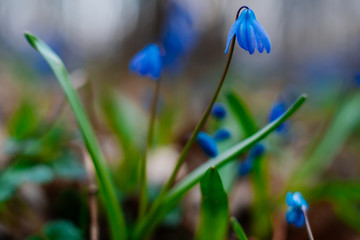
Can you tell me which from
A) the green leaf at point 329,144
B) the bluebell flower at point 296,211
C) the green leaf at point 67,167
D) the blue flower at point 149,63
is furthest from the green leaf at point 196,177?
the green leaf at point 329,144

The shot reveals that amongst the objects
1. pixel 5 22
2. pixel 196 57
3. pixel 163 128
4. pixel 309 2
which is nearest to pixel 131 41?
pixel 196 57

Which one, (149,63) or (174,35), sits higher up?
(174,35)

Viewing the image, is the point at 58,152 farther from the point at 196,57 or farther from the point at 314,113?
the point at 196,57

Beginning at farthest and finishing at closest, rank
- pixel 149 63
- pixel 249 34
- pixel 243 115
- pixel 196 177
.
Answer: pixel 243 115 → pixel 149 63 → pixel 196 177 → pixel 249 34

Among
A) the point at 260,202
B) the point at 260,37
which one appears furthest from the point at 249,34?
the point at 260,202

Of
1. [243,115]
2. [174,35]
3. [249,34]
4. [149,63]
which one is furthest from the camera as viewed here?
[174,35]

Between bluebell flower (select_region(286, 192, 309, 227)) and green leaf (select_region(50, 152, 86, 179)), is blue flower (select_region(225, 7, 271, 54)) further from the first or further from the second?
green leaf (select_region(50, 152, 86, 179))

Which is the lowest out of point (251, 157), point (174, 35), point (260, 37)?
point (251, 157)

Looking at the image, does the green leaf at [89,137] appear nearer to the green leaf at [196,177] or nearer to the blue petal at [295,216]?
the green leaf at [196,177]

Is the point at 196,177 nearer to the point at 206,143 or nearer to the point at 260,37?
the point at 206,143
